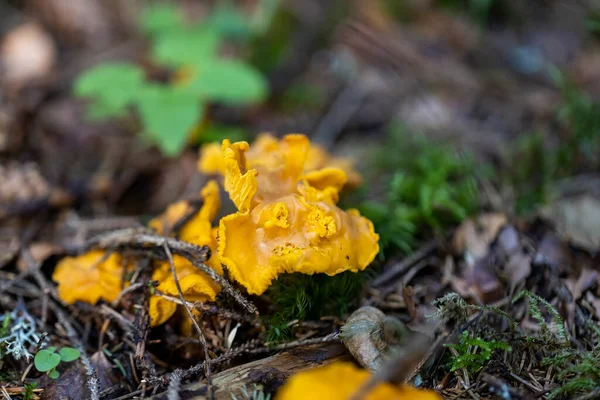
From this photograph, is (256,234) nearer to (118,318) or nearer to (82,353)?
(118,318)

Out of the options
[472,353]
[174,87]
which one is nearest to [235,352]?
[472,353]

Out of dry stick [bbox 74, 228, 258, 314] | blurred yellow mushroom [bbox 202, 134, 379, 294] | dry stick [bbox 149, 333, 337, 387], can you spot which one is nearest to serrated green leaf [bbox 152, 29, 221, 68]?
dry stick [bbox 74, 228, 258, 314]

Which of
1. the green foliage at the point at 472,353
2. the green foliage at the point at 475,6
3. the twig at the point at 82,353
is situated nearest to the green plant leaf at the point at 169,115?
the twig at the point at 82,353

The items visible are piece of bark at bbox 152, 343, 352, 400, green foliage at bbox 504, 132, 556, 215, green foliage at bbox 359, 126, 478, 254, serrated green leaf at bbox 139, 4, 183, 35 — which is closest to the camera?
piece of bark at bbox 152, 343, 352, 400

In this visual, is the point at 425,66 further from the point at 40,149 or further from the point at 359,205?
the point at 40,149

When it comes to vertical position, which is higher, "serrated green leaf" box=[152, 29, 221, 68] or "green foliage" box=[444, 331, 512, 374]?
"serrated green leaf" box=[152, 29, 221, 68]


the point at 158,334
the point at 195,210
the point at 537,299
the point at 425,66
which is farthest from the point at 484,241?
the point at 425,66

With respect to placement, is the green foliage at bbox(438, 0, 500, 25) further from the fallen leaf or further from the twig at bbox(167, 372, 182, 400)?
the twig at bbox(167, 372, 182, 400)
